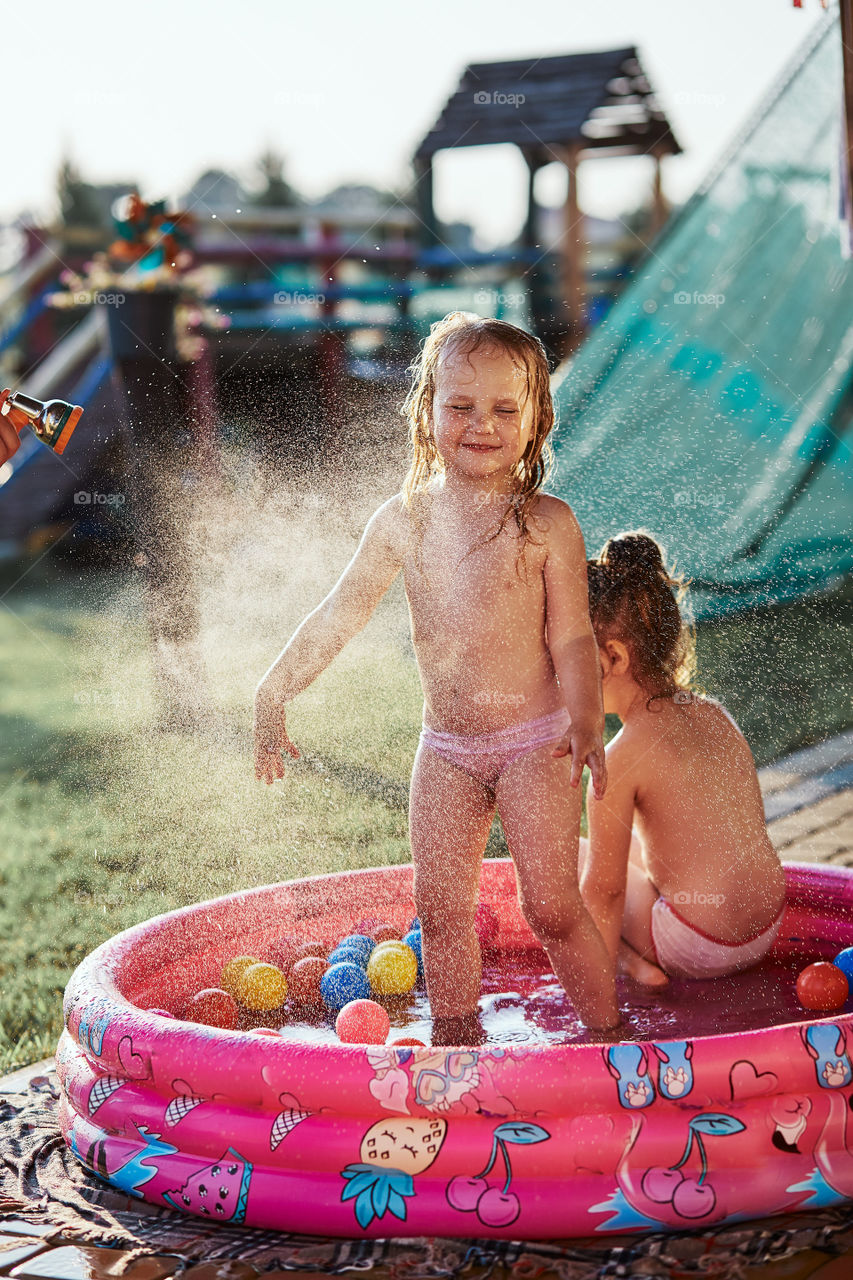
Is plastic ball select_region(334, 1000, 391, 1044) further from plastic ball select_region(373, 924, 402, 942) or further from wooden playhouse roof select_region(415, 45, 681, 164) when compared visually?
wooden playhouse roof select_region(415, 45, 681, 164)

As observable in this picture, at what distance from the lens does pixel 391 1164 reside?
185cm

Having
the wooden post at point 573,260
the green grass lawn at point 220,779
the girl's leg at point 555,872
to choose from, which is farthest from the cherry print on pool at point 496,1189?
the wooden post at point 573,260

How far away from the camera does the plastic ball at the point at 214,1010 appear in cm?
254

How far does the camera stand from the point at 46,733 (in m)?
5.66

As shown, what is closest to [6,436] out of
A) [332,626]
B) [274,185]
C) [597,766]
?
[332,626]

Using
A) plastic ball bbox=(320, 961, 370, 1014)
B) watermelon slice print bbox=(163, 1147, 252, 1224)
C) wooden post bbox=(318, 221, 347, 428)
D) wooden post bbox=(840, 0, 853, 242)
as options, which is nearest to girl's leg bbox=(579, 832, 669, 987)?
plastic ball bbox=(320, 961, 370, 1014)

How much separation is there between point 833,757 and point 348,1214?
318 cm

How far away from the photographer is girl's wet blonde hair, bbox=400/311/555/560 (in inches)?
90.5

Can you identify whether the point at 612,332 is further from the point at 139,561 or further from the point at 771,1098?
the point at 771,1098

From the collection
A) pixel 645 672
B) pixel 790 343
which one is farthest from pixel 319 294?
pixel 645 672

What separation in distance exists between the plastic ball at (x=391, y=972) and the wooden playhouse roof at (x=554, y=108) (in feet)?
Answer: 21.4

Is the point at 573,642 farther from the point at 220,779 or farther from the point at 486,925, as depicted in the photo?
the point at 220,779

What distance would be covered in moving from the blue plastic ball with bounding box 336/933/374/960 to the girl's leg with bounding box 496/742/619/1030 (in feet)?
2.11

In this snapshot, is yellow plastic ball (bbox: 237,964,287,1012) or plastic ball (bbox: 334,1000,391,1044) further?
yellow plastic ball (bbox: 237,964,287,1012)
